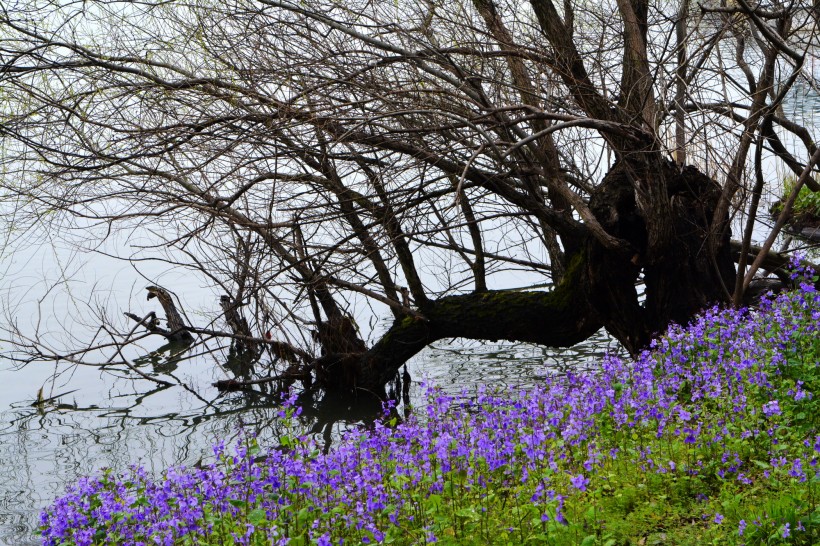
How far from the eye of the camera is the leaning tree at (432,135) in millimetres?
7602

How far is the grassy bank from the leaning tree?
2.25 m

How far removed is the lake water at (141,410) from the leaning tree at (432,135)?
103cm

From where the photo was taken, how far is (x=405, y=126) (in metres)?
8.02

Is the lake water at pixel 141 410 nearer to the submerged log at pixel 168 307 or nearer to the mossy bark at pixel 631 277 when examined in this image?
the submerged log at pixel 168 307

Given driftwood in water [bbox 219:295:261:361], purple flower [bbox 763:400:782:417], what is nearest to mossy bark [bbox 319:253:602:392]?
driftwood in water [bbox 219:295:261:361]

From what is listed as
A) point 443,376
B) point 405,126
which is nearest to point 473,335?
point 443,376

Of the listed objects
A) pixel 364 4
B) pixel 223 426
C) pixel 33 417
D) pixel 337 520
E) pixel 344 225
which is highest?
pixel 364 4

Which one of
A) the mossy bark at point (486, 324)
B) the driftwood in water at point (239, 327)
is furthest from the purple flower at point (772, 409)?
the driftwood in water at point (239, 327)

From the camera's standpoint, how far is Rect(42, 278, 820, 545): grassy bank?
429cm

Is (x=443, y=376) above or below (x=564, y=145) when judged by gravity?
below

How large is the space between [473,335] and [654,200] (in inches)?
110

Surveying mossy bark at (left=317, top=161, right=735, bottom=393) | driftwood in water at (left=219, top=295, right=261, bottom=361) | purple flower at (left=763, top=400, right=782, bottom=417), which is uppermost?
driftwood in water at (left=219, top=295, right=261, bottom=361)

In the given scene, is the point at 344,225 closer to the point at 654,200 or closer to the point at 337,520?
the point at 654,200

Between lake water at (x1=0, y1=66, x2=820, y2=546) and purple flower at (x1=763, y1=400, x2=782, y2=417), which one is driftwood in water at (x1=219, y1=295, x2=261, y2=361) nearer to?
lake water at (x1=0, y1=66, x2=820, y2=546)
